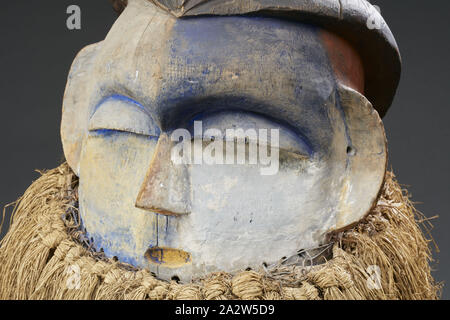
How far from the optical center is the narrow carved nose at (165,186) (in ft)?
4.91

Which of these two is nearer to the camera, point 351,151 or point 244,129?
point 244,129

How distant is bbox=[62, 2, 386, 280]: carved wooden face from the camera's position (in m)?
1.48

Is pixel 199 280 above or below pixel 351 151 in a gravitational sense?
below

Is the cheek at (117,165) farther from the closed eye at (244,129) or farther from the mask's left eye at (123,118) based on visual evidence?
the closed eye at (244,129)

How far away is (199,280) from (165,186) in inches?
9.6

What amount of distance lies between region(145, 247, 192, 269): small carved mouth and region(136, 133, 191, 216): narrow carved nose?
0.34 feet

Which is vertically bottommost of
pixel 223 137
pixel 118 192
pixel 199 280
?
pixel 199 280

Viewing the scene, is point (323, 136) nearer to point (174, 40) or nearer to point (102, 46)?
point (174, 40)

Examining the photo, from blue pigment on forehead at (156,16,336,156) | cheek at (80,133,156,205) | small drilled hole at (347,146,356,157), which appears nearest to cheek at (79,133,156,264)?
cheek at (80,133,156,205)

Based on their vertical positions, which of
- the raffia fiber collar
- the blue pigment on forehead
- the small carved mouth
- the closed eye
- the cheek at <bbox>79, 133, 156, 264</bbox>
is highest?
the blue pigment on forehead

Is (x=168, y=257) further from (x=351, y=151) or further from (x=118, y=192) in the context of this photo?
(x=351, y=151)

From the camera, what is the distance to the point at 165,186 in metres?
1.51

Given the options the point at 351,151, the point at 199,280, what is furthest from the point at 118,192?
the point at 351,151

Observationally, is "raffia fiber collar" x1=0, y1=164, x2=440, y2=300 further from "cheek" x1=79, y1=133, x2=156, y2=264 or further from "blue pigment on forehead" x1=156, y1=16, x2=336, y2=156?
"blue pigment on forehead" x1=156, y1=16, x2=336, y2=156
